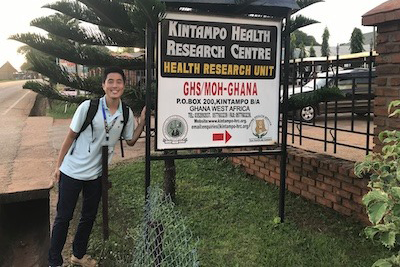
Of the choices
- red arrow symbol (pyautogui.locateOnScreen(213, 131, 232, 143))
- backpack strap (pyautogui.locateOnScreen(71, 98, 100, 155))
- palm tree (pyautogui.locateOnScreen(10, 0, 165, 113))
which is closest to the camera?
backpack strap (pyautogui.locateOnScreen(71, 98, 100, 155))

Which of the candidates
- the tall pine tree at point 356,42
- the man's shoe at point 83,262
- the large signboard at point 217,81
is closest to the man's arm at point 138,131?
the large signboard at point 217,81

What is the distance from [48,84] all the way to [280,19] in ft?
8.84

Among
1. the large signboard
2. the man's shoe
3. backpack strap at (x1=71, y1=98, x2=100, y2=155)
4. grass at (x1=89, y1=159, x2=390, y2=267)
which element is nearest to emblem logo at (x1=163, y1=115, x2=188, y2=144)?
the large signboard

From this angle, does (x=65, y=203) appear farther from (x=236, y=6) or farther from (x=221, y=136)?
(x=236, y=6)

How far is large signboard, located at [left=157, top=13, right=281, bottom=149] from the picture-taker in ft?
11.7

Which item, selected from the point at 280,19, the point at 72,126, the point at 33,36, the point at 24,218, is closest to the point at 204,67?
the point at 280,19

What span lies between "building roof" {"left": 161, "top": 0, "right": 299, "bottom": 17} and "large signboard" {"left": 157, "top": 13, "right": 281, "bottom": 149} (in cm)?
14

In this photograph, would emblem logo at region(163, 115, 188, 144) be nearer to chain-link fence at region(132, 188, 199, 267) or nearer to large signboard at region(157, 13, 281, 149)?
large signboard at region(157, 13, 281, 149)

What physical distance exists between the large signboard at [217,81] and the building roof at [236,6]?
14 cm

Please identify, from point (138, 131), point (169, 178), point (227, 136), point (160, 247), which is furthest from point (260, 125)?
point (160, 247)

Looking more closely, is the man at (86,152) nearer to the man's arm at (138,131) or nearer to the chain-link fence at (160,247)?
the man's arm at (138,131)

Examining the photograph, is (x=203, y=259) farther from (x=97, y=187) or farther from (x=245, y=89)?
(x=245, y=89)

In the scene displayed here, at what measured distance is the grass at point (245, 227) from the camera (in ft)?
11.4

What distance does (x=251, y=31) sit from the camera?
3.77 meters
